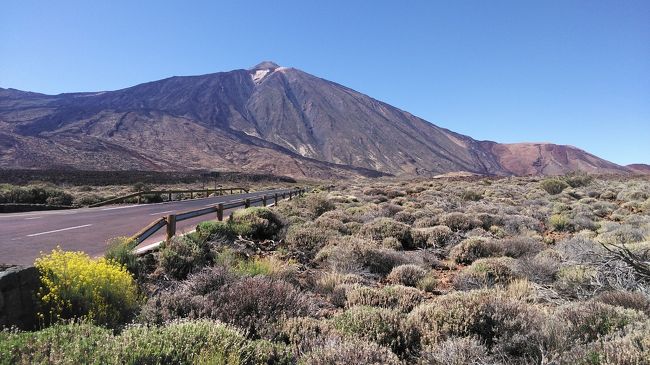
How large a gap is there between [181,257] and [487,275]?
5.49 meters

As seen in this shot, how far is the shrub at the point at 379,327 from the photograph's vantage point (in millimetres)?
4316

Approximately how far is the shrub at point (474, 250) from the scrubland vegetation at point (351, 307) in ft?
0.11

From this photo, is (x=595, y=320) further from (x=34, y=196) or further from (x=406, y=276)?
(x=34, y=196)

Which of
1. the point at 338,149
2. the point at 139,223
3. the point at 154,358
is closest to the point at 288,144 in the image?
the point at 338,149

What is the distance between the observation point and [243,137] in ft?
Result: 524

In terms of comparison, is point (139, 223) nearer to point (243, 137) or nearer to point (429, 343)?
point (429, 343)

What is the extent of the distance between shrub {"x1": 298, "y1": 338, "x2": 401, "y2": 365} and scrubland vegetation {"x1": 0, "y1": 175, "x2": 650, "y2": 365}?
0.04 feet

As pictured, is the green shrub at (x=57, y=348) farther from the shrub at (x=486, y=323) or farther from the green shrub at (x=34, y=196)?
the green shrub at (x=34, y=196)

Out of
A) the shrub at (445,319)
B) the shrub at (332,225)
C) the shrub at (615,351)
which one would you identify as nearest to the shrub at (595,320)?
the shrub at (615,351)

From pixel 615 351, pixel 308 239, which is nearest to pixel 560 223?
pixel 308 239

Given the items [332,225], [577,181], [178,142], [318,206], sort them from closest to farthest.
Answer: [332,225]
[318,206]
[577,181]
[178,142]

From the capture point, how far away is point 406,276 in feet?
25.3

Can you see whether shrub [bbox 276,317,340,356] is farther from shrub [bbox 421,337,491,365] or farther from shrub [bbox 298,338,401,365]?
shrub [bbox 421,337,491,365]

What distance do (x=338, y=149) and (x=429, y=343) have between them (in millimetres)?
173596
